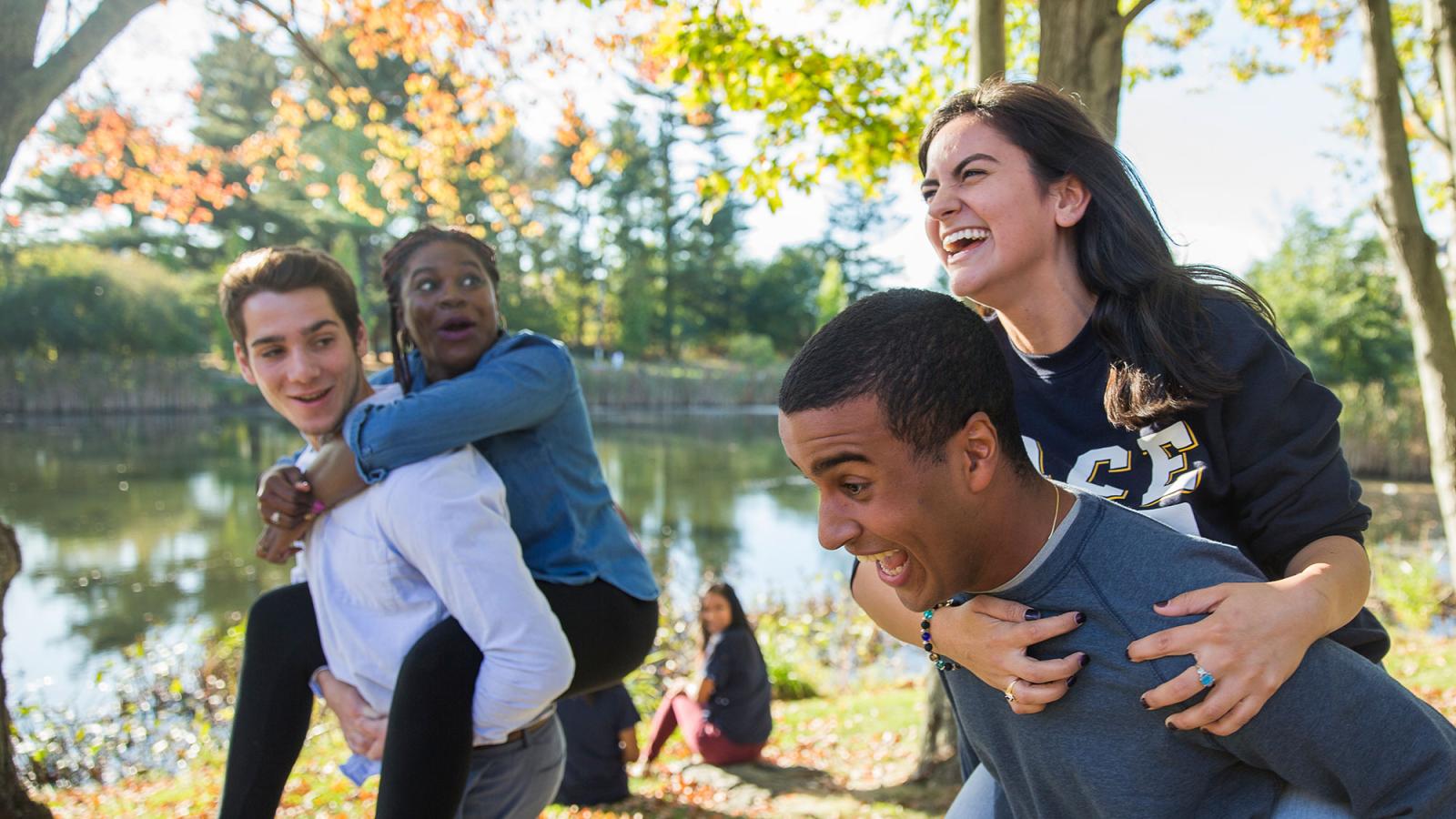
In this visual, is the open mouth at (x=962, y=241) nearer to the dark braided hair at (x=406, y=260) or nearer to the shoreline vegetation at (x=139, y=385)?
the dark braided hair at (x=406, y=260)

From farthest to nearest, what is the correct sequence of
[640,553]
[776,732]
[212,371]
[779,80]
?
[212,371]
[776,732]
[779,80]
[640,553]

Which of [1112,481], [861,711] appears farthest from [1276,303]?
[1112,481]

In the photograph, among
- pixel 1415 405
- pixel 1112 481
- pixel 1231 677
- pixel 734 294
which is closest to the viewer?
pixel 1231 677

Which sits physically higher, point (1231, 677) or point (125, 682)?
point (1231, 677)

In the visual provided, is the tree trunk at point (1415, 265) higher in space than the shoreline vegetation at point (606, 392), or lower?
higher

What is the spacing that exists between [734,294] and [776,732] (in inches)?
1635

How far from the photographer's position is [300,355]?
243 cm

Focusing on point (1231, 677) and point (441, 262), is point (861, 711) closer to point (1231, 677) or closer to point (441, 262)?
point (441, 262)

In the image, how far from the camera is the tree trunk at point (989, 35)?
13.9ft

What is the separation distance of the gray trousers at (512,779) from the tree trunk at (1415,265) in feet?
16.7

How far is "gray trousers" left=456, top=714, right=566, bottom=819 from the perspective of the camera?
95.5 inches

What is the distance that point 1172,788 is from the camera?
133cm

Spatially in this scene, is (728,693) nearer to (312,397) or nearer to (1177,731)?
(312,397)

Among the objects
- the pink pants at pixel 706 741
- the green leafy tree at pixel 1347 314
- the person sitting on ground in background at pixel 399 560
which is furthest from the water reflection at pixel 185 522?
the green leafy tree at pixel 1347 314
